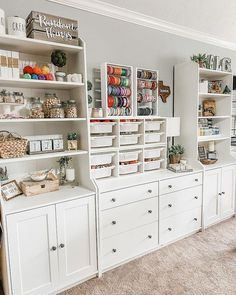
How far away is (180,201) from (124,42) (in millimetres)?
1922

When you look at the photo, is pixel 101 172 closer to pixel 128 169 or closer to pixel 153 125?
pixel 128 169

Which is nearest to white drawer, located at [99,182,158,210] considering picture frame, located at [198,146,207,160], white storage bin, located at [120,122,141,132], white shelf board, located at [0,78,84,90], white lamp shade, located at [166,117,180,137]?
white storage bin, located at [120,122,141,132]

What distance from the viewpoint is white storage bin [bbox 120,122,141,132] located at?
96.6 inches

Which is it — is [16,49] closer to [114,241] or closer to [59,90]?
[59,90]

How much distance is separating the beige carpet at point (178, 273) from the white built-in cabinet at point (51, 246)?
176 mm

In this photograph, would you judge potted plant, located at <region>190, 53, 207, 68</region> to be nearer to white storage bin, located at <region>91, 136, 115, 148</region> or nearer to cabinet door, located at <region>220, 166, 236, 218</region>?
cabinet door, located at <region>220, 166, 236, 218</region>

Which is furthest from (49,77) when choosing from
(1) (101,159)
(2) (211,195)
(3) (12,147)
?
(2) (211,195)

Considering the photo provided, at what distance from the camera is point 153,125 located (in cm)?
267

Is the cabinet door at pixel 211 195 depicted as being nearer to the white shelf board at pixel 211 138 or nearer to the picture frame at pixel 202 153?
the picture frame at pixel 202 153

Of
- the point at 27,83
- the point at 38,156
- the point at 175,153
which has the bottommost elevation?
the point at 175,153

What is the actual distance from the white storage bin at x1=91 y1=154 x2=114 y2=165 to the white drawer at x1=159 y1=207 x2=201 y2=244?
2.89 feet

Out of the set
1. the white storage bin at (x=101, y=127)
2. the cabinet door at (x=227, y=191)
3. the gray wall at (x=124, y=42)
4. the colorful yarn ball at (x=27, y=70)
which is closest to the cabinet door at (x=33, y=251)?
the white storage bin at (x=101, y=127)

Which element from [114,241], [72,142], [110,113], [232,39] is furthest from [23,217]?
[232,39]

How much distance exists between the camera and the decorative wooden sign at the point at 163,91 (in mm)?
2904
